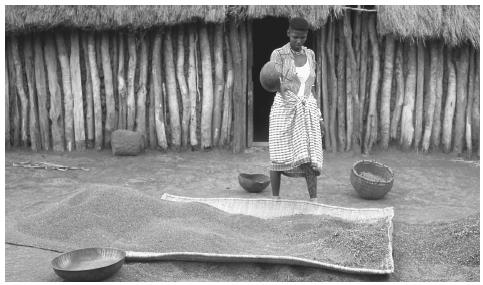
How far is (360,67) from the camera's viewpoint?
8.42m

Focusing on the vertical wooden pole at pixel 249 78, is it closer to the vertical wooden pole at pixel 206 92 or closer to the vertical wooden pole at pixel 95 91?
the vertical wooden pole at pixel 206 92

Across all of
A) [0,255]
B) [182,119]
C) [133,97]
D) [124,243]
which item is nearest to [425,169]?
[182,119]

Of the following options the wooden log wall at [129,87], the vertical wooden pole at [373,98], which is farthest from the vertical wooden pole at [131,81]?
the vertical wooden pole at [373,98]

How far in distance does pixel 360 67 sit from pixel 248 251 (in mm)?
4940

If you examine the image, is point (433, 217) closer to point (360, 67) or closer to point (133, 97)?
point (360, 67)

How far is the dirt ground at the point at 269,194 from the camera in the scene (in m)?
3.80

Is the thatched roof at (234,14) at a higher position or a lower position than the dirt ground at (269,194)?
higher

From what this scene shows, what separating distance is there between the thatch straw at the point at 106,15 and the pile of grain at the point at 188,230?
11.6 ft

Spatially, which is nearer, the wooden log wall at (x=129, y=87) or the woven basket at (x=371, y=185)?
the woven basket at (x=371, y=185)

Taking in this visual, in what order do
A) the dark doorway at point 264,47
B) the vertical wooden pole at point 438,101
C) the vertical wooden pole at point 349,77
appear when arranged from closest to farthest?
the vertical wooden pole at point 349,77 → the vertical wooden pole at point 438,101 → the dark doorway at point 264,47

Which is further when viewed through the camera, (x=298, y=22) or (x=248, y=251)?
(x=298, y=22)

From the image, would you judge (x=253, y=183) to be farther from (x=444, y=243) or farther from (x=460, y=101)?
(x=460, y=101)

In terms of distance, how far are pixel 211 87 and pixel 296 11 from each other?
1.61 meters

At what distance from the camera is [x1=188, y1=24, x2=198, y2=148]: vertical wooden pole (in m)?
8.35
